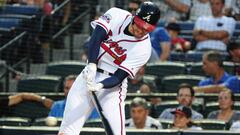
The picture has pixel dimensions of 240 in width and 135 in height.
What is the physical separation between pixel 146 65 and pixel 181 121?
1981 millimetres

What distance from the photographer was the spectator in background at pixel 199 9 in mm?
10172

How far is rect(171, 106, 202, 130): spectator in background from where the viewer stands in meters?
7.25

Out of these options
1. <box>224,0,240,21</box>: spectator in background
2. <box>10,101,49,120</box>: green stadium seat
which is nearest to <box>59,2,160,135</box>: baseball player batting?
<box>10,101,49,120</box>: green stadium seat

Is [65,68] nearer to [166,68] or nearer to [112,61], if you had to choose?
[166,68]

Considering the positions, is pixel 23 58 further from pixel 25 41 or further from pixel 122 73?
pixel 122 73

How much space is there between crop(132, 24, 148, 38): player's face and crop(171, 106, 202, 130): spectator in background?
5.50 feet

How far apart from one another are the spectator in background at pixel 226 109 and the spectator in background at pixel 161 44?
72.1 inches

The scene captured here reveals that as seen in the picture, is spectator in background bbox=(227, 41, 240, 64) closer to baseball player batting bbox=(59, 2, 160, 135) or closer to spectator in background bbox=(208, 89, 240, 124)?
spectator in background bbox=(208, 89, 240, 124)

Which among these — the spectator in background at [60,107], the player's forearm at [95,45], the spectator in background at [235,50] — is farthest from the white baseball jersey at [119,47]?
the spectator in background at [235,50]

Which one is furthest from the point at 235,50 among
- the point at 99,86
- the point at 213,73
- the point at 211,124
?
the point at 99,86

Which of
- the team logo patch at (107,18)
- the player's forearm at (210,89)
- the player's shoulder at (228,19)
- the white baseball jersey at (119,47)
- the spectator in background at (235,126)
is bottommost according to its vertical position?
the spectator in background at (235,126)

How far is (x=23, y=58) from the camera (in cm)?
1012

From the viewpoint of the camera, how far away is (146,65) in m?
9.18

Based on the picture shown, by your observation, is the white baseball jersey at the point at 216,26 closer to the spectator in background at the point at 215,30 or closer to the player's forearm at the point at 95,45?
the spectator in background at the point at 215,30
